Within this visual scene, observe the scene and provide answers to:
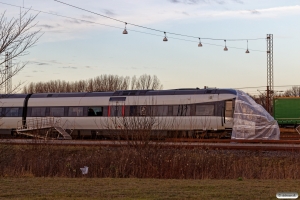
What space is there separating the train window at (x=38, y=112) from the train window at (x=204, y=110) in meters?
11.5

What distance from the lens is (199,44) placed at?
123 ft

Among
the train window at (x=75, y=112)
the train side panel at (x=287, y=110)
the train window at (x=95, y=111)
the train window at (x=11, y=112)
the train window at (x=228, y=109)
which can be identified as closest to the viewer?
the train window at (x=228, y=109)

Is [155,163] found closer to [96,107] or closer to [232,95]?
[232,95]

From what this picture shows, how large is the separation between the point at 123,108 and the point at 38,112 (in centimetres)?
712

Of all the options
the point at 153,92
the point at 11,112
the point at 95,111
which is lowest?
the point at 11,112

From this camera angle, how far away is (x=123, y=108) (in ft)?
113

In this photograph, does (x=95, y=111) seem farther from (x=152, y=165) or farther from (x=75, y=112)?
(x=152, y=165)

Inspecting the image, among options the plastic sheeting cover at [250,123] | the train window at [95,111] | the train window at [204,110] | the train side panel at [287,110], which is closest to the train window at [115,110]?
the train window at [95,111]

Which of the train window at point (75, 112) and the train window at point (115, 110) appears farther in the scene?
the train window at point (75, 112)

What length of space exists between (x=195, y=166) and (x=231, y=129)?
46.1 feet

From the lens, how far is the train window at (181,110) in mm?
33156

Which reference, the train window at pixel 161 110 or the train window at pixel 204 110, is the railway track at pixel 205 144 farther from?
the train window at pixel 161 110

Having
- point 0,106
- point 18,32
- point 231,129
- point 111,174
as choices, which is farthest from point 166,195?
point 0,106

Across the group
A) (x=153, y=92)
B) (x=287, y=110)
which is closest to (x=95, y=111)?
(x=153, y=92)
